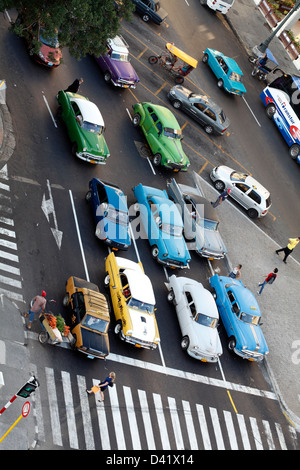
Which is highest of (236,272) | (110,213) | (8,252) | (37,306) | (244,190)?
(244,190)

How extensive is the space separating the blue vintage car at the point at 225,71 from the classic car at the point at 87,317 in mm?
21800

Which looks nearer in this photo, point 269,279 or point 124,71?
point 269,279

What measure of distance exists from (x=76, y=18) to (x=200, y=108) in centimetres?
1276

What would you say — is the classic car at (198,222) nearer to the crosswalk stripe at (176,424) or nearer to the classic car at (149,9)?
the crosswalk stripe at (176,424)

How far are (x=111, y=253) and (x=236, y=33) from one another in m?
27.4

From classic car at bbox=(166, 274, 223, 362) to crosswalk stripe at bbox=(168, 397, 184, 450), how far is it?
2.67m

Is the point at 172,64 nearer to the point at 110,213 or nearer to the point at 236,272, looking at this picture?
the point at 110,213

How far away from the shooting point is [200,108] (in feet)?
119

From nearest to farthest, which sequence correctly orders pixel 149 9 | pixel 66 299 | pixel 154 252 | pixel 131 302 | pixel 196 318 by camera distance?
pixel 66 299
pixel 131 302
pixel 196 318
pixel 154 252
pixel 149 9

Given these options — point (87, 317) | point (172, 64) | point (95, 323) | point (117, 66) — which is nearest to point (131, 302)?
point (95, 323)

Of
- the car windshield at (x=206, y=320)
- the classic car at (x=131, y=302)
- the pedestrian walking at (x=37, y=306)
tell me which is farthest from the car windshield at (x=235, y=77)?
the pedestrian walking at (x=37, y=306)

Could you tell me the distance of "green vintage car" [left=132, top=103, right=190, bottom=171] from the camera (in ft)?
104
